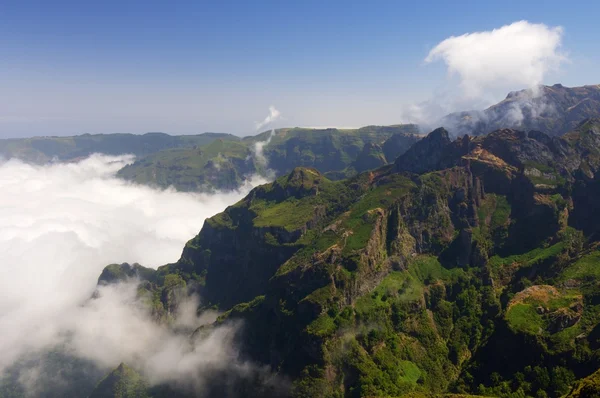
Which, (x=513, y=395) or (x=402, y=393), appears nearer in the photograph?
(x=513, y=395)

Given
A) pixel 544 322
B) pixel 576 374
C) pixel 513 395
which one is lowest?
pixel 513 395

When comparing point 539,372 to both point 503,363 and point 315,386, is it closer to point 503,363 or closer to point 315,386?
point 503,363

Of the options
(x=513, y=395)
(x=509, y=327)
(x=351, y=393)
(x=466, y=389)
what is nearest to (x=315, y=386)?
(x=351, y=393)

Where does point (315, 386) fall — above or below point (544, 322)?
below

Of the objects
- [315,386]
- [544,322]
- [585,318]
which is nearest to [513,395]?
[544,322]

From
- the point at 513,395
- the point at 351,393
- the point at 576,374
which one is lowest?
the point at 351,393

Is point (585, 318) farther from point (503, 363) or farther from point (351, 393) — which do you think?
point (351, 393)

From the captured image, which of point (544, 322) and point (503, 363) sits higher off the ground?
point (544, 322)

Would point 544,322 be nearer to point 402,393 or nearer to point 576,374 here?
point 576,374

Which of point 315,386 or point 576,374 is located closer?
point 576,374
